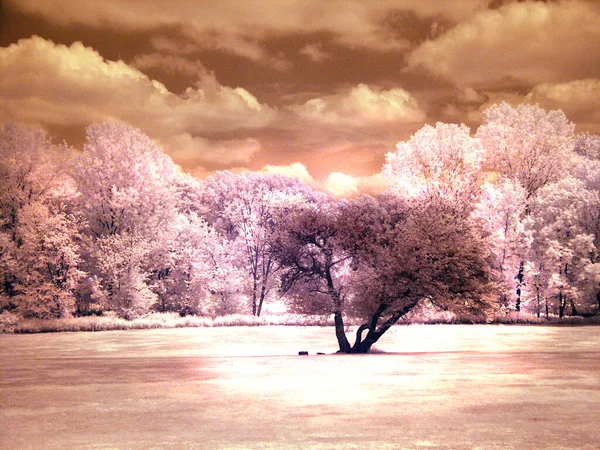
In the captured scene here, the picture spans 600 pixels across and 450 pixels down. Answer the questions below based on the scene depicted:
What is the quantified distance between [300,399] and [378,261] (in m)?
17.8

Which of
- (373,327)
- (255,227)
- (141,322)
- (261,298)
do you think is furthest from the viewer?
(255,227)

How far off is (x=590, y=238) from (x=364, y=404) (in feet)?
172

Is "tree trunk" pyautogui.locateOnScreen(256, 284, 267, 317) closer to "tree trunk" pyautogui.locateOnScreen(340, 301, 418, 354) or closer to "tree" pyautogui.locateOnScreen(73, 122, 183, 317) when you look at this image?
"tree" pyautogui.locateOnScreen(73, 122, 183, 317)

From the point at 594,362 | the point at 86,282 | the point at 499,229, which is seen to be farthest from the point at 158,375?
the point at 499,229

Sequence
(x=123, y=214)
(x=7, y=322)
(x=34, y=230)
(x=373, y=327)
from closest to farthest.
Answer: (x=373, y=327) → (x=7, y=322) → (x=34, y=230) → (x=123, y=214)

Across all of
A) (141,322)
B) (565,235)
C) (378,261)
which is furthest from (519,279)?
(141,322)

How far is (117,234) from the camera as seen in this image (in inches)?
2680

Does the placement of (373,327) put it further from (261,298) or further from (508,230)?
(261,298)

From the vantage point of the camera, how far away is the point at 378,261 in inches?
1458

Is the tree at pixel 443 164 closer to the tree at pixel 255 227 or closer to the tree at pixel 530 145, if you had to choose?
the tree at pixel 530 145

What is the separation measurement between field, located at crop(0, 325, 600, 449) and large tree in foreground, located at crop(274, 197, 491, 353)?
9.97ft

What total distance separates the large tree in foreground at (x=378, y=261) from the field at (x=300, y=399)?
3.04 metres

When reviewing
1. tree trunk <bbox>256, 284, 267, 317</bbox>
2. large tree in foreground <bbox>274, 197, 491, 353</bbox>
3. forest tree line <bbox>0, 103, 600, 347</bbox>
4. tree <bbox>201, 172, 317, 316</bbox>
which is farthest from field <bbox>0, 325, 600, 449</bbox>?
tree <bbox>201, 172, 317, 316</bbox>

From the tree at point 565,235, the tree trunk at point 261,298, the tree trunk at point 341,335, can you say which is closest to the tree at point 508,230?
the tree at point 565,235
